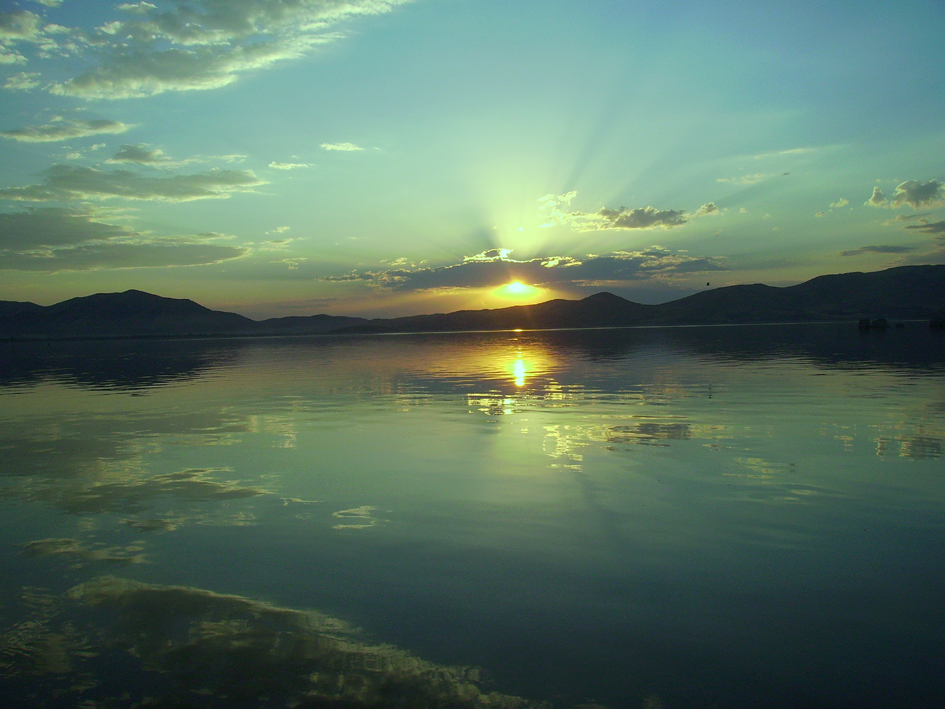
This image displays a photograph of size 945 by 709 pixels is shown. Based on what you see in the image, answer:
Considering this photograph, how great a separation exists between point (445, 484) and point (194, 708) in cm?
586

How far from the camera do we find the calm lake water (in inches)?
180

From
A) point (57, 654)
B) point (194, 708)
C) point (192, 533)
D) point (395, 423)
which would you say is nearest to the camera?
point (194, 708)

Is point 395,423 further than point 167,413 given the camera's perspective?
No

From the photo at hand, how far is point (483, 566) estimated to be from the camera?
21.7 ft

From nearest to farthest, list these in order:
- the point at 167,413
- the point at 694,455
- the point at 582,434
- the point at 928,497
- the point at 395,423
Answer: the point at 928,497
the point at 694,455
the point at 582,434
the point at 395,423
the point at 167,413

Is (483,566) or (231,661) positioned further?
(483,566)

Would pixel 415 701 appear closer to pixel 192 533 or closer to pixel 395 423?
pixel 192 533

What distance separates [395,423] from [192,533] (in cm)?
833

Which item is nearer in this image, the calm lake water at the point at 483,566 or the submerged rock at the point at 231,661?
the submerged rock at the point at 231,661

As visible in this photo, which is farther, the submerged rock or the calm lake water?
the calm lake water

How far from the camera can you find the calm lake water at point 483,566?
457 centimetres

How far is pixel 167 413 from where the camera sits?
19.0 metres

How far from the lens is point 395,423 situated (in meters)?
16.1

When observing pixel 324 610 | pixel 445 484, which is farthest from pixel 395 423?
pixel 324 610
